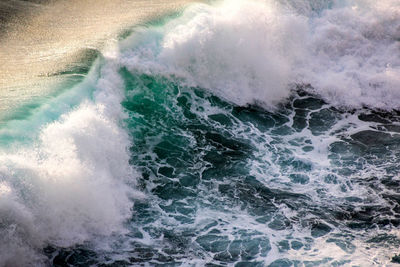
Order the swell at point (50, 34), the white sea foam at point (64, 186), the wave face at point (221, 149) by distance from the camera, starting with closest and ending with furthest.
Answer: the white sea foam at point (64, 186) → the wave face at point (221, 149) → the swell at point (50, 34)

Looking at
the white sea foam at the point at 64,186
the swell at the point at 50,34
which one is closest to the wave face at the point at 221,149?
the white sea foam at the point at 64,186

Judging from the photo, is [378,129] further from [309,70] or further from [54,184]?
[54,184]

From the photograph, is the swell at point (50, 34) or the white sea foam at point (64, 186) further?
the swell at point (50, 34)

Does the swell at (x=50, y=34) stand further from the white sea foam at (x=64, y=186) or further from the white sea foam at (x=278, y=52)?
the white sea foam at (x=64, y=186)

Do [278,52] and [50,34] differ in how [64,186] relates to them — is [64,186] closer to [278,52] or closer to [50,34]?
[50,34]

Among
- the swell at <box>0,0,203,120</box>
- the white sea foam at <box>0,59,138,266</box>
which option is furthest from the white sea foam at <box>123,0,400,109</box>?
the white sea foam at <box>0,59,138,266</box>

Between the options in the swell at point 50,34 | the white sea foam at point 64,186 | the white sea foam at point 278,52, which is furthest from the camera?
the white sea foam at point 278,52

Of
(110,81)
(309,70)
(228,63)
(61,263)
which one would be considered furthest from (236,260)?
(309,70)
